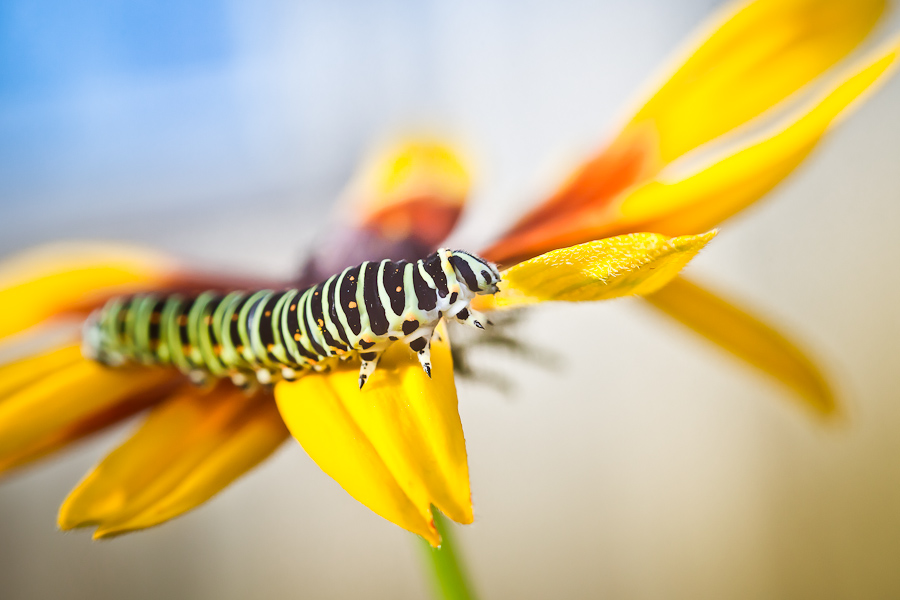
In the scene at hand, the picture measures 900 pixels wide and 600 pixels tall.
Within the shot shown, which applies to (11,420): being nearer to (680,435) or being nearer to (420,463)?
(420,463)

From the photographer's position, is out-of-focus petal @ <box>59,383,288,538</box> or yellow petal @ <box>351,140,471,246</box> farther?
yellow petal @ <box>351,140,471,246</box>

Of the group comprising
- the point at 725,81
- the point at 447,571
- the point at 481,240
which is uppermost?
the point at 481,240

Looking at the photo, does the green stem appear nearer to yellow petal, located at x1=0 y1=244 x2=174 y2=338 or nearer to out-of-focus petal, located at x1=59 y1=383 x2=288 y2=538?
out-of-focus petal, located at x1=59 y1=383 x2=288 y2=538

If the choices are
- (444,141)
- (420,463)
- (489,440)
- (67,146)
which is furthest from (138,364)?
(67,146)

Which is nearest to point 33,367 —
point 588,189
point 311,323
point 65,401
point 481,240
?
point 65,401

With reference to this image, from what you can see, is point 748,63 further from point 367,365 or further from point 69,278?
point 69,278

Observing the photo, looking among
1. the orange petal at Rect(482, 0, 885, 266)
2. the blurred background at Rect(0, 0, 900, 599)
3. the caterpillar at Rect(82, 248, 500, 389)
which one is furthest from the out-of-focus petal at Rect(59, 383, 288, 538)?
the blurred background at Rect(0, 0, 900, 599)

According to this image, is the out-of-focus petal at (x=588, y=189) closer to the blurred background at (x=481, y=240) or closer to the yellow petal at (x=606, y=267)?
the yellow petal at (x=606, y=267)
